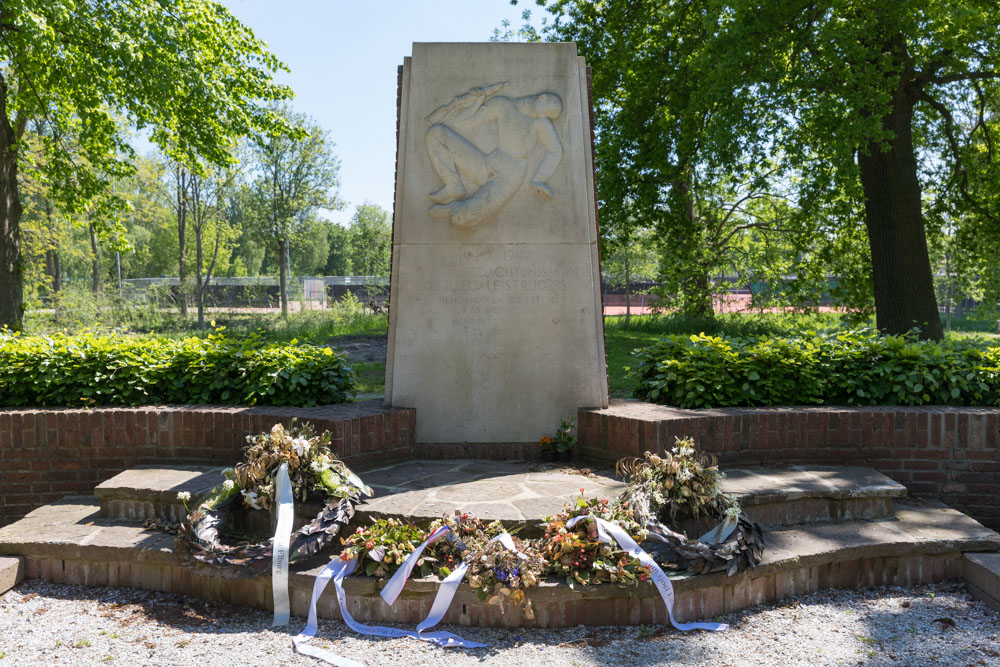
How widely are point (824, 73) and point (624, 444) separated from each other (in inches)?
266

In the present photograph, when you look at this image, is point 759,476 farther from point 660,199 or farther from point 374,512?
point 660,199

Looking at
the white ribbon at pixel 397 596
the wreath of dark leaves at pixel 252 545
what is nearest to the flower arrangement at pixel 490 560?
the white ribbon at pixel 397 596

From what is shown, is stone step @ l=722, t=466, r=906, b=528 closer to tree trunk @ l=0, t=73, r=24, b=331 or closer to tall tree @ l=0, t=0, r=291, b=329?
tall tree @ l=0, t=0, r=291, b=329

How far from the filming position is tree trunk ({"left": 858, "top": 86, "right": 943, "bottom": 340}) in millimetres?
10227

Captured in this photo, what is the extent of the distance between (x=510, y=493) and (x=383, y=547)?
102 centimetres

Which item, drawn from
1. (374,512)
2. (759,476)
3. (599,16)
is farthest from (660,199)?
(374,512)

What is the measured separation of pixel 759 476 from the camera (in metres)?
4.84

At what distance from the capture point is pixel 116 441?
17.7ft

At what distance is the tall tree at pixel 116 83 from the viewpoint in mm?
9984

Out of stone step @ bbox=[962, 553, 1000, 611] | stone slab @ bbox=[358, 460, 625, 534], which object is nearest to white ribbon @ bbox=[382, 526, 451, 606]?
stone slab @ bbox=[358, 460, 625, 534]

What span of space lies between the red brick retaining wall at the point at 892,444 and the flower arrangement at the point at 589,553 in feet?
4.29

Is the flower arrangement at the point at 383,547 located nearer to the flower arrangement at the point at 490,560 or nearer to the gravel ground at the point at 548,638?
the flower arrangement at the point at 490,560

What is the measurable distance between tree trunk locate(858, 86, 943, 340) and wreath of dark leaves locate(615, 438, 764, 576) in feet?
24.3

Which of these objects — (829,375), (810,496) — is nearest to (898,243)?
(829,375)
